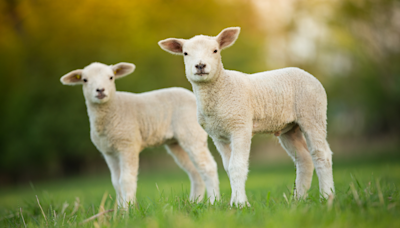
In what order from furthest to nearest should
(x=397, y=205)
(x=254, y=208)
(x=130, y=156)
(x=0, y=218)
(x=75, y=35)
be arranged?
(x=75, y=35) → (x=130, y=156) → (x=0, y=218) → (x=254, y=208) → (x=397, y=205)

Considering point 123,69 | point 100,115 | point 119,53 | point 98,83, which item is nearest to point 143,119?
point 100,115

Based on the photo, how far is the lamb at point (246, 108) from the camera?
456 cm

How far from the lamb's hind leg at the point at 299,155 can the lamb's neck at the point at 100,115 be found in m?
3.00

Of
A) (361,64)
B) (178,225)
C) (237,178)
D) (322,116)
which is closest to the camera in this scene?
(178,225)

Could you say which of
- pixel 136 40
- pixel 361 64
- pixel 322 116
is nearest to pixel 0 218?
pixel 322 116

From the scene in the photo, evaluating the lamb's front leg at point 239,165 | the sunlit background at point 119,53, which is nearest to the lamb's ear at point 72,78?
the lamb's front leg at point 239,165

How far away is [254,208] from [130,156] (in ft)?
10.3

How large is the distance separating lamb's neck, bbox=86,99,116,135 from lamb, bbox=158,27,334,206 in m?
2.01

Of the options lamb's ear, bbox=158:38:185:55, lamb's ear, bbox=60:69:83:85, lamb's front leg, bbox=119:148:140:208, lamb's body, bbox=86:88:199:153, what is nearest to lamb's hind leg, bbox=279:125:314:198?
lamb's body, bbox=86:88:199:153

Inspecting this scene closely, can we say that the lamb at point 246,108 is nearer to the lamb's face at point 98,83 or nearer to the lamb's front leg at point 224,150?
the lamb's front leg at point 224,150

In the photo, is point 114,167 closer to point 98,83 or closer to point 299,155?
point 98,83

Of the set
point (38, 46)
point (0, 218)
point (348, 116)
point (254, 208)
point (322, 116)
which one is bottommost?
point (348, 116)

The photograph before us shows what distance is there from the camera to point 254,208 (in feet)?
12.9

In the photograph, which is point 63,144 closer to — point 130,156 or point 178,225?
point 130,156
